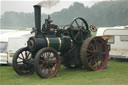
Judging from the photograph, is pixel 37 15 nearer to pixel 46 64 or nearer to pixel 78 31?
pixel 46 64

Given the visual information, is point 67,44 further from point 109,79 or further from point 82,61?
point 109,79

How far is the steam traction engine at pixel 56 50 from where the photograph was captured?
6688mm

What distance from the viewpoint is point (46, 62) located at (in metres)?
6.64

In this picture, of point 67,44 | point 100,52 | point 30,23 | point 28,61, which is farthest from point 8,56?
point 30,23

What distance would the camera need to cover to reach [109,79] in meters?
6.09

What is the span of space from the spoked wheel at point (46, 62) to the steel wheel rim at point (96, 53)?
1.31 m

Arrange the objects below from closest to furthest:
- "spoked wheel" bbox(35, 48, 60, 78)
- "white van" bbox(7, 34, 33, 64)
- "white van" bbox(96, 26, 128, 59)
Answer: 1. "spoked wheel" bbox(35, 48, 60, 78)
2. "white van" bbox(7, 34, 33, 64)
3. "white van" bbox(96, 26, 128, 59)

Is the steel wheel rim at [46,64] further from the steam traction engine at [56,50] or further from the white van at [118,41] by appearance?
the white van at [118,41]

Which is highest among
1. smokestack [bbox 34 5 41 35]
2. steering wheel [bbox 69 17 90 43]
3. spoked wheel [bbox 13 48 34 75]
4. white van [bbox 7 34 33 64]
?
smokestack [bbox 34 5 41 35]

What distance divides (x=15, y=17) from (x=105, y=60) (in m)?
43.5

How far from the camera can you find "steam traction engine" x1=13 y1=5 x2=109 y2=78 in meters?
6.69

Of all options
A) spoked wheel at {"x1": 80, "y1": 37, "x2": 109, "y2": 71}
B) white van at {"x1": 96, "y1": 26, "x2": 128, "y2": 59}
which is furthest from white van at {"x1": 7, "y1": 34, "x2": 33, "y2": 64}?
white van at {"x1": 96, "y1": 26, "x2": 128, "y2": 59}

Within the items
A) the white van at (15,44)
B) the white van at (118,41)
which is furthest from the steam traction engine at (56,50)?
the white van at (118,41)

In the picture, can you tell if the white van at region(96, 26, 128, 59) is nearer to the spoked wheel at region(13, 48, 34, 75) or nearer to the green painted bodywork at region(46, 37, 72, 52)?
the green painted bodywork at region(46, 37, 72, 52)
